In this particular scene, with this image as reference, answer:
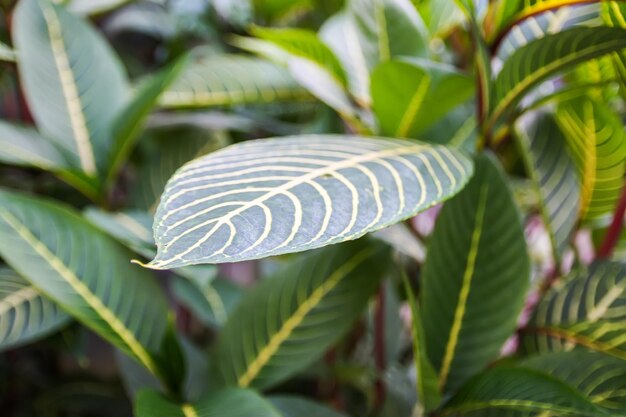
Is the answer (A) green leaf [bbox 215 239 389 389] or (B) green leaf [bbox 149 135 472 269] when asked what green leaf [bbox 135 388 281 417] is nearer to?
(A) green leaf [bbox 215 239 389 389]

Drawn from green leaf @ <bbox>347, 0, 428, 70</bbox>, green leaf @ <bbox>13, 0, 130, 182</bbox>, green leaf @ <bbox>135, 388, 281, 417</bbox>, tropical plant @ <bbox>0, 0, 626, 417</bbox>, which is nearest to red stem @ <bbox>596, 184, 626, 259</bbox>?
tropical plant @ <bbox>0, 0, 626, 417</bbox>

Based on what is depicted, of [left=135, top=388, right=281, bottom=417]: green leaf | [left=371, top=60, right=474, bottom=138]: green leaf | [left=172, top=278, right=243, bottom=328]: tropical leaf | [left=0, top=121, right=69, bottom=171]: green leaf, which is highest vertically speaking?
[left=371, top=60, right=474, bottom=138]: green leaf

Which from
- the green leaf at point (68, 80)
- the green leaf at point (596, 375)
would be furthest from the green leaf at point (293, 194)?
the green leaf at point (68, 80)

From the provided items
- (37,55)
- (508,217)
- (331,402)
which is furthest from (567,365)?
(37,55)

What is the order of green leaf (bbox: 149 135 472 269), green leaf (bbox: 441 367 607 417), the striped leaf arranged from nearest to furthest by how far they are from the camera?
green leaf (bbox: 149 135 472 269) < green leaf (bbox: 441 367 607 417) < the striped leaf

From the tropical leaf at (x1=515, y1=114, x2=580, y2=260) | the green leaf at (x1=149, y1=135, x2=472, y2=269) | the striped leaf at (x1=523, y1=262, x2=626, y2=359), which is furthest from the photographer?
the tropical leaf at (x1=515, y1=114, x2=580, y2=260)

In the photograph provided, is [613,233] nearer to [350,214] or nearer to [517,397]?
[517,397]

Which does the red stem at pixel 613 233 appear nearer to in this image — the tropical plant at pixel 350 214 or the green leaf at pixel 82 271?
the tropical plant at pixel 350 214
